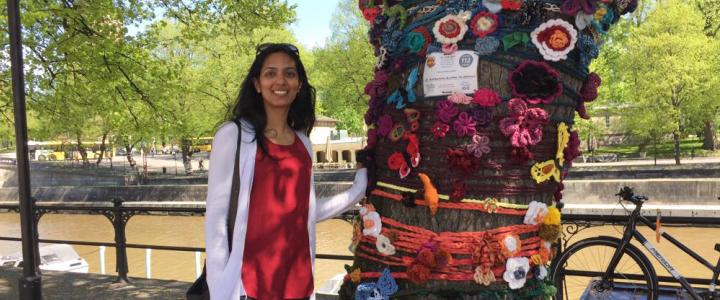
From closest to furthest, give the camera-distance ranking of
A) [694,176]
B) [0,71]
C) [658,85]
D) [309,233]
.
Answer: [309,233]
[0,71]
[694,176]
[658,85]

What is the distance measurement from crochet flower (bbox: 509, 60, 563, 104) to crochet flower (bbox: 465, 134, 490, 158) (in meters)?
0.19

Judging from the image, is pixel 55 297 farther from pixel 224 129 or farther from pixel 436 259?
pixel 436 259

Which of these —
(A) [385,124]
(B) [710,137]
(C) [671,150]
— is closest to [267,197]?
(A) [385,124]

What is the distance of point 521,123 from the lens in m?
1.83

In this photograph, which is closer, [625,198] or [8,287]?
[625,198]

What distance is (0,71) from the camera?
9.62m

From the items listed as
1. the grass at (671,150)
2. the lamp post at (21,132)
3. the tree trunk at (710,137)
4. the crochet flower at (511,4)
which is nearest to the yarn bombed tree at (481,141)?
the crochet flower at (511,4)

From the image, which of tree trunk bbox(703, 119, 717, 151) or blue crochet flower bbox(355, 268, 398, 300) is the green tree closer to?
tree trunk bbox(703, 119, 717, 151)

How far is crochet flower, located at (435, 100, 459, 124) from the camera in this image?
1.85m

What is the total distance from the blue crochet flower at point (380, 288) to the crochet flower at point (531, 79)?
2.57 ft

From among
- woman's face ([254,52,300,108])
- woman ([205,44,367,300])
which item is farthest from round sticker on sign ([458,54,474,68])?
woman's face ([254,52,300,108])

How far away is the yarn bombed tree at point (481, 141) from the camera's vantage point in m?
1.84

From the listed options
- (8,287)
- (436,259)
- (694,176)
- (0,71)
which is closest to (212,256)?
(436,259)

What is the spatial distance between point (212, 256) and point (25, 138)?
301cm
